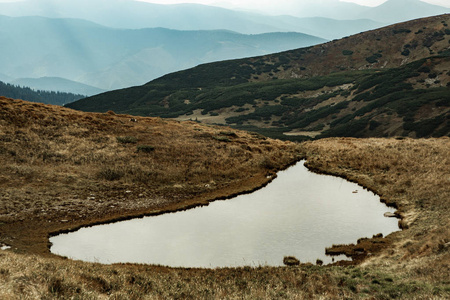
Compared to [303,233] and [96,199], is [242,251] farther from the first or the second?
[96,199]

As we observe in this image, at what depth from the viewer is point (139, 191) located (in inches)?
1251

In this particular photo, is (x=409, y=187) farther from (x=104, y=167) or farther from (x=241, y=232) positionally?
(x=104, y=167)

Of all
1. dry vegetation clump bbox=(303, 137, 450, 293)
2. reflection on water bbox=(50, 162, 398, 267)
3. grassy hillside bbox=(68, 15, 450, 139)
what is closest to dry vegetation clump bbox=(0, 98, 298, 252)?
reflection on water bbox=(50, 162, 398, 267)

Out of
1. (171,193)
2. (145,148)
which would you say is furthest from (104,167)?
(171,193)

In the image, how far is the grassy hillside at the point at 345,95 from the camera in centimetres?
8225

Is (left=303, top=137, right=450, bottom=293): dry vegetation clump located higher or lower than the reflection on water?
higher

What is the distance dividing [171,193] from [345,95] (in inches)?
4158

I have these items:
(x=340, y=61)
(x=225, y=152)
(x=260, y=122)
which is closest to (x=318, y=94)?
(x=260, y=122)

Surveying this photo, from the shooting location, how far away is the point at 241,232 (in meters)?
23.7

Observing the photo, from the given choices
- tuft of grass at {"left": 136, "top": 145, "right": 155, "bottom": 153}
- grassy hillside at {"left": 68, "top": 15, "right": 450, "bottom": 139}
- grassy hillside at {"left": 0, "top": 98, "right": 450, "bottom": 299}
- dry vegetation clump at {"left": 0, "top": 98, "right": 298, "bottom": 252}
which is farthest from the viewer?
grassy hillside at {"left": 68, "top": 15, "right": 450, "bottom": 139}

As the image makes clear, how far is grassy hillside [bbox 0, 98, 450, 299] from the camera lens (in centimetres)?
1361

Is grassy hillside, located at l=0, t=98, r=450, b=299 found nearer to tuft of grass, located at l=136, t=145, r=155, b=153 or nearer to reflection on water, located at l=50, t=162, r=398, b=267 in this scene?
tuft of grass, located at l=136, t=145, r=155, b=153

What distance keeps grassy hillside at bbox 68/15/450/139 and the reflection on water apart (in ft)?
156

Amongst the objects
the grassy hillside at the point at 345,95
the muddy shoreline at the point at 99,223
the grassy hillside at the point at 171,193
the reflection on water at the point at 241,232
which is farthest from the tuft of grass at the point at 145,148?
the grassy hillside at the point at 345,95
